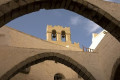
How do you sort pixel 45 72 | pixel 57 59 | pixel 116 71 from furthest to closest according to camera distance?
pixel 45 72 < pixel 57 59 < pixel 116 71

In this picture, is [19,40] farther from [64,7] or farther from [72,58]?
[64,7]

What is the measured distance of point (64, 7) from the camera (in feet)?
16.1

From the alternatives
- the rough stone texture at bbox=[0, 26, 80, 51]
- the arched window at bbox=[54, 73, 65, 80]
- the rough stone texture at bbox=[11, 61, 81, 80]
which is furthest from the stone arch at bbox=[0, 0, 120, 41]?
the arched window at bbox=[54, 73, 65, 80]

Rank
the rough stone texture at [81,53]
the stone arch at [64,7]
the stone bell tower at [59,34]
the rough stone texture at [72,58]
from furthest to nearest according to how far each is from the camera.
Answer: the stone bell tower at [59,34] < the rough stone texture at [72,58] < the rough stone texture at [81,53] < the stone arch at [64,7]

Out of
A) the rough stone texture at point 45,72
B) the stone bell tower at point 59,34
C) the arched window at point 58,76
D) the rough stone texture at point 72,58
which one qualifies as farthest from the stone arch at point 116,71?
the stone bell tower at point 59,34

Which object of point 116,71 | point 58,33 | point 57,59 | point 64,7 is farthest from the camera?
point 58,33

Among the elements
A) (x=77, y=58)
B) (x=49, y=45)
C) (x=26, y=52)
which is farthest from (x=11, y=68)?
(x=49, y=45)

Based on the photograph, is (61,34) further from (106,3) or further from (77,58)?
(106,3)

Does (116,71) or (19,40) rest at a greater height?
(19,40)

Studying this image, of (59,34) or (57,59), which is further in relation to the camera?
(59,34)

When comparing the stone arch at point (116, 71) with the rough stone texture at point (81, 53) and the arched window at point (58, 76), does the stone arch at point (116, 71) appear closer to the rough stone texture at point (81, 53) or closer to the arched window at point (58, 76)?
the rough stone texture at point (81, 53)

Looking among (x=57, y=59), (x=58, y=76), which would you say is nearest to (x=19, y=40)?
(x=58, y=76)

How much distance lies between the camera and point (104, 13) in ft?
16.8

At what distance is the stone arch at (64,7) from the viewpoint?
4164 millimetres
